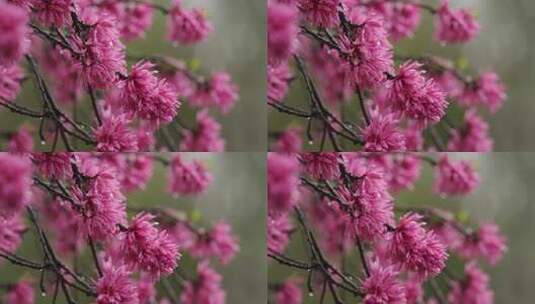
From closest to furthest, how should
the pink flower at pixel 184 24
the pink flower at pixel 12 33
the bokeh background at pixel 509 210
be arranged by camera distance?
the pink flower at pixel 12 33
the pink flower at pixel 184 24
the bokeh background at pixel 509 210

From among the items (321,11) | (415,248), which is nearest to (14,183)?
(321,11)

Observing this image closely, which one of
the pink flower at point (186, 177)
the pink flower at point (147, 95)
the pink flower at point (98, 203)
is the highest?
the pink flower at point (147, 95)

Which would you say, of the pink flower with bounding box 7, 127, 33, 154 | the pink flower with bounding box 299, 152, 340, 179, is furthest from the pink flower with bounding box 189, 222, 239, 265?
the pink flower with bounding box 7, 127, 33, 154

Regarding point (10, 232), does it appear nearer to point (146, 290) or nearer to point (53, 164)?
point (53, 164)

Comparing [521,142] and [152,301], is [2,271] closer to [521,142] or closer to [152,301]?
[152,301]

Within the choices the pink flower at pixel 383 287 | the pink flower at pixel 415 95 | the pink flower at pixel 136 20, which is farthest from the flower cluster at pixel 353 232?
the pink flower at pixel 136 20

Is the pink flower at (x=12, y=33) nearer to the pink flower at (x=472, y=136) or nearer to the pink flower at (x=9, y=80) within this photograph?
the pink flower at (x=9, y=80)

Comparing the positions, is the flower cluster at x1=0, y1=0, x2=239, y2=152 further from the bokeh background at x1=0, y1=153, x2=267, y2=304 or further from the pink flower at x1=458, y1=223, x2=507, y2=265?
the pink flower at x1=458, y1=223, x2=507, y2=265

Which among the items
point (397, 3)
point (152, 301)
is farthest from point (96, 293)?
point (397, 3)
